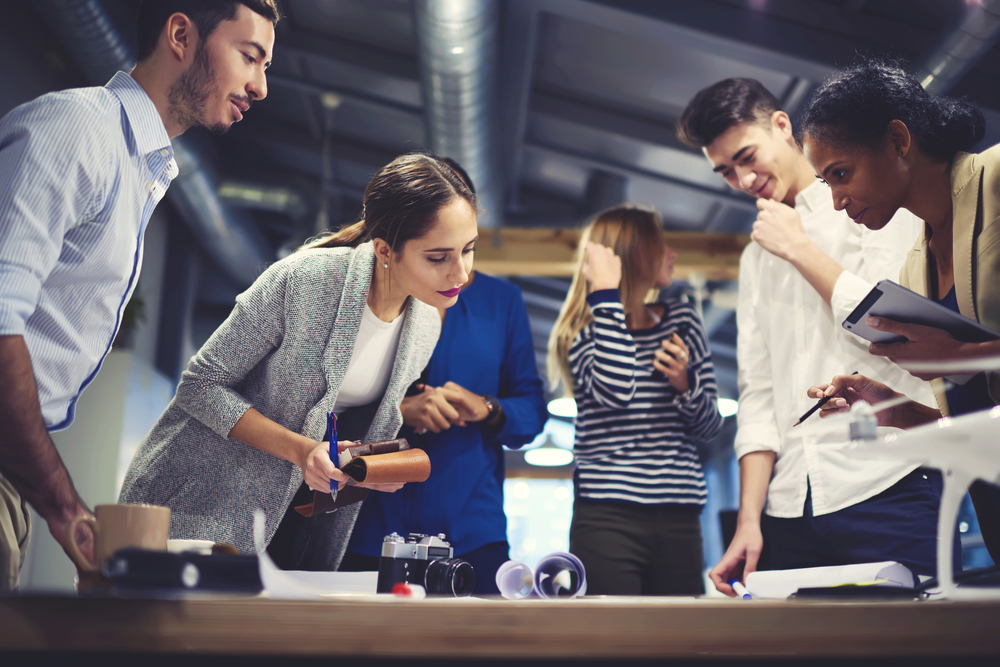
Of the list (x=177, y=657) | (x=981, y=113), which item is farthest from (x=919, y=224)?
(x=177, y=657)

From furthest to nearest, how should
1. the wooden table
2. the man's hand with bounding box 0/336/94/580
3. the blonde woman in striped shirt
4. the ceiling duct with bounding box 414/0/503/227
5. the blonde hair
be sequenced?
the ceiling duct with bounding box 414/0/503/227
the blonde hair
the blonde woman in striped shirt
the man's hand with bounding box 0/336/94/580
the wooden table

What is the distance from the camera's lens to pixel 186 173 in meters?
4.17

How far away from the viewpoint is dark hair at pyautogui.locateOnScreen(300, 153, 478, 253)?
1.45 m

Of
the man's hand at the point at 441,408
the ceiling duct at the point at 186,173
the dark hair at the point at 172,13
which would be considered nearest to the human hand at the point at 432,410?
the man's hand at the point at 441,408

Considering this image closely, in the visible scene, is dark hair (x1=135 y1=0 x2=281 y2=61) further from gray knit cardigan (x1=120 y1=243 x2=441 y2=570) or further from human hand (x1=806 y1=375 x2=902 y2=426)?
human hand (x1=806 y1=375 x2=902 y2=426)

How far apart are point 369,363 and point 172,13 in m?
0.68

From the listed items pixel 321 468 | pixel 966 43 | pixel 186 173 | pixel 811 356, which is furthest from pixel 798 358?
pixel 186 173

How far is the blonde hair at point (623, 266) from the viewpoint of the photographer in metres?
1.95

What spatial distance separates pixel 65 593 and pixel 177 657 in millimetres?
110

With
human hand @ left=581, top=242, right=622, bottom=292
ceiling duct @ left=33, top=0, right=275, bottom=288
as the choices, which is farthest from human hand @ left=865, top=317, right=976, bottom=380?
ceiling duct @ left=33, top=0, right=275, bottom=288

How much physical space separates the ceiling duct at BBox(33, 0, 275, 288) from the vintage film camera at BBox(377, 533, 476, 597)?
83cm

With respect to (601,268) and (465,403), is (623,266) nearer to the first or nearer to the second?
(601,268)

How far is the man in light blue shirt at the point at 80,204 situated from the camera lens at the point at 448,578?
1.57 feet

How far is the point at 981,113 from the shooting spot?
1.24 metres
